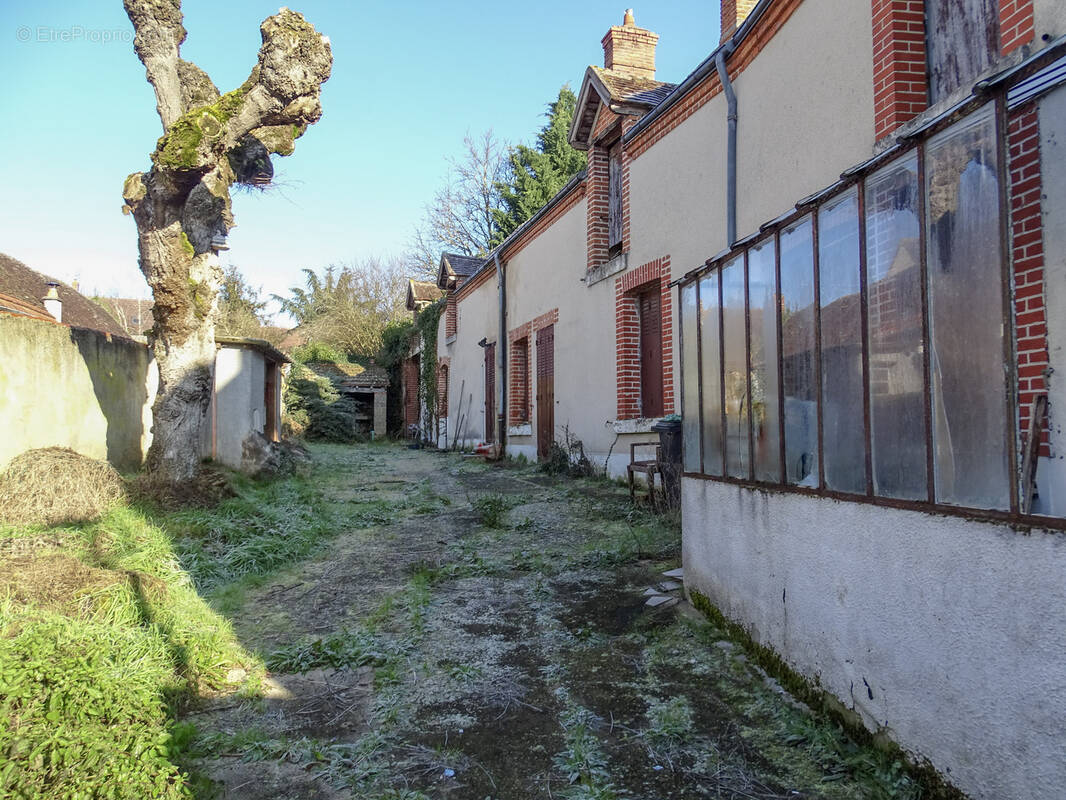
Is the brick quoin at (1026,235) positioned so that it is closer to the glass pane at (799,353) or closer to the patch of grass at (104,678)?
the glass pane at (799,353)

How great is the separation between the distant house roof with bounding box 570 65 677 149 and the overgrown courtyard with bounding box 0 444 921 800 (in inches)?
244

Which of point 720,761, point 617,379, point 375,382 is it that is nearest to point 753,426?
point 720,761

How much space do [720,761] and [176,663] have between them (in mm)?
2728

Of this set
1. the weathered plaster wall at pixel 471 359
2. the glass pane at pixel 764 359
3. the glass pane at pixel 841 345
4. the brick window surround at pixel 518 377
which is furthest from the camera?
the weathered plaster wall at pixel 471 359

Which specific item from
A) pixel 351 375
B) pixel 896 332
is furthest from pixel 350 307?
pixel 896 332

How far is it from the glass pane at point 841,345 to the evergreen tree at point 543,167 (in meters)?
24.6

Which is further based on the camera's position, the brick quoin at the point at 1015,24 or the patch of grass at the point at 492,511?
the patch of grass at the point at 492,511

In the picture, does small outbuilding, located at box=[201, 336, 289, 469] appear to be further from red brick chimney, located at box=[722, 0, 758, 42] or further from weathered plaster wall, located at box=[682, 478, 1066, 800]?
weathered plaster wall, located at box=[682, 478, 1066, 800]

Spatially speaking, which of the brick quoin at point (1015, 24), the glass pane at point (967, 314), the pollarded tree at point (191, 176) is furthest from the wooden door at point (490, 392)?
the glass pane at point (967, 314)

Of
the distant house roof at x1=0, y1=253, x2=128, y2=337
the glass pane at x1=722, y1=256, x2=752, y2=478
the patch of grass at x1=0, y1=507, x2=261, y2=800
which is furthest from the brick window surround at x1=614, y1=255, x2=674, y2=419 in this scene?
the distant house roof at x1=0, y1=253, x2=128, y2=337

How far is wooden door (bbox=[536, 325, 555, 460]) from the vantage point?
477 inches

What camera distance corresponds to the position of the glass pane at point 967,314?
2074mm

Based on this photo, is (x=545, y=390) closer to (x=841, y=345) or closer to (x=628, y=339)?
(x=628, y=339)

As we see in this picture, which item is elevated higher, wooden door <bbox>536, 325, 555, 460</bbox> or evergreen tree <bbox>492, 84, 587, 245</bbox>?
evergreen tree <bbox>492, 84, 587, 245</bbox>
